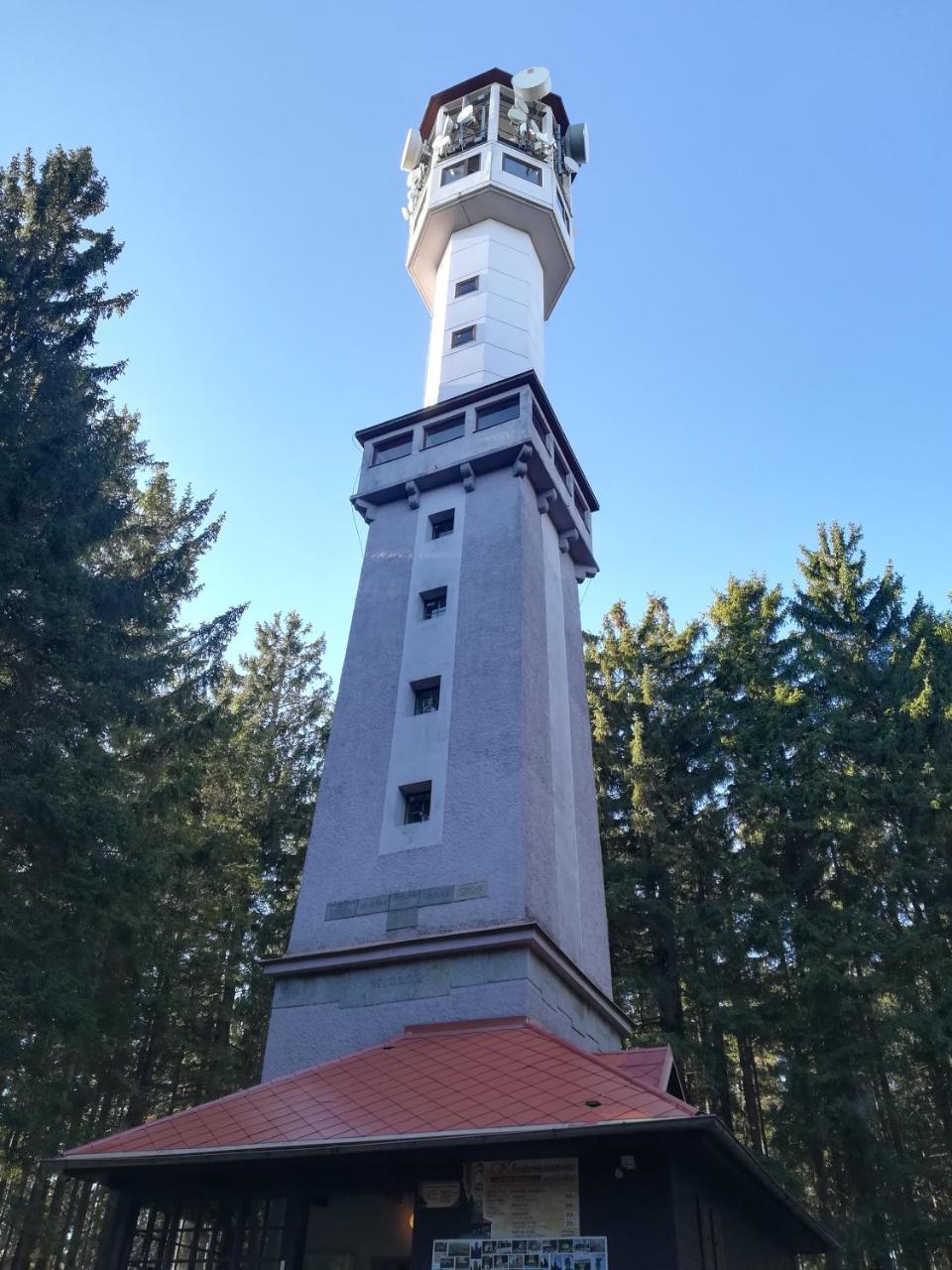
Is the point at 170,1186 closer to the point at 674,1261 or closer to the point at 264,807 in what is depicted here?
the point at 674,1261

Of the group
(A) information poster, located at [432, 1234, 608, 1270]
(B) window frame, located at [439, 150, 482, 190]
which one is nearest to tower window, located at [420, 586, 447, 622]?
(A) information poster, located at [432, 1234, 608, 1270]

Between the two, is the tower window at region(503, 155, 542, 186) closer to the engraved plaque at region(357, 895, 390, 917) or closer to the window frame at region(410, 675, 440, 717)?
the window frame at region(410, 675, 440, 717)

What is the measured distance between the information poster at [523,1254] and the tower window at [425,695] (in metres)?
8.31

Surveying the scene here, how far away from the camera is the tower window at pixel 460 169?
82.2 feet

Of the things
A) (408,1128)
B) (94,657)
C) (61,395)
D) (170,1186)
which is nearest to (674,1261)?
(408,1128)

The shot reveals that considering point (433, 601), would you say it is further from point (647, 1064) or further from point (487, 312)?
point (647, 1064)

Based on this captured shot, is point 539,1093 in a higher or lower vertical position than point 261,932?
lower

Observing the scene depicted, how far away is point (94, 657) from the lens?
55.8ft

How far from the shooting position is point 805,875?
21312 millimetres

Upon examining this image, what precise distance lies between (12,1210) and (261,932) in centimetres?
766

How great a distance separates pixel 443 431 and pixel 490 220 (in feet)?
27.4

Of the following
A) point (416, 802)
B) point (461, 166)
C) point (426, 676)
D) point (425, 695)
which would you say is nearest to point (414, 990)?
point (416, 802)

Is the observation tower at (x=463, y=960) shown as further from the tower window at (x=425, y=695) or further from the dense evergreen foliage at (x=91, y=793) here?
the dense evergreen foliage at (x=91, y=793)

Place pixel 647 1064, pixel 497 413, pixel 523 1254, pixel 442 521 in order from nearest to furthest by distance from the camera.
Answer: pixel 523 1254
pixel 647 1064
pixel 442 521
pixel 497 413
